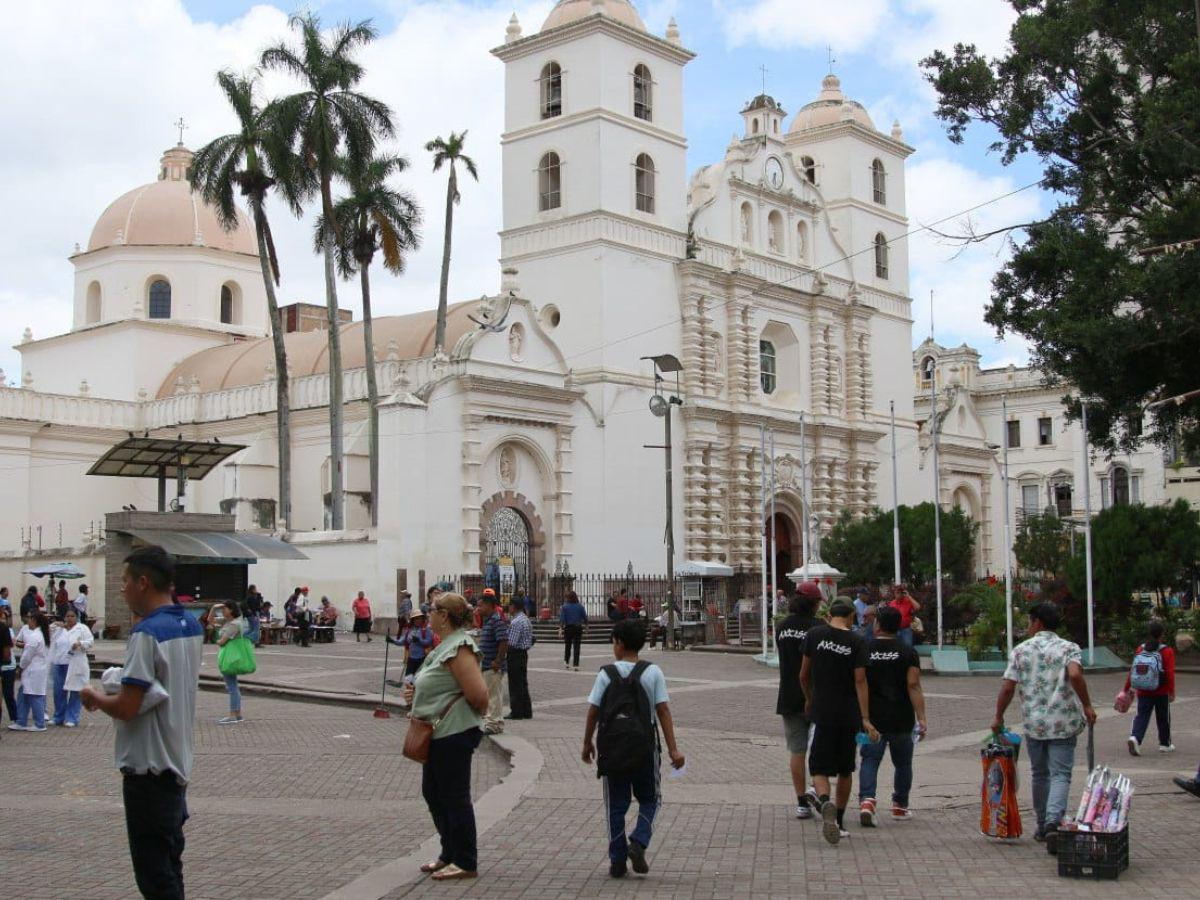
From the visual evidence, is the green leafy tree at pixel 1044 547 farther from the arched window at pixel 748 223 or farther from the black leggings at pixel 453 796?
the black leggings at pixel 453 796

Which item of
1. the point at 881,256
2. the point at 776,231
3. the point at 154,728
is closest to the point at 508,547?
the point at 776,231

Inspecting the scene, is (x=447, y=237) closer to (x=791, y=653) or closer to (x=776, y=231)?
(x=776, y=231)

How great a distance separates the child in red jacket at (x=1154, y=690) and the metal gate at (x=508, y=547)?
87.7 feet

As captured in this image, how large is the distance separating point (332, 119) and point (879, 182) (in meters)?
24.2

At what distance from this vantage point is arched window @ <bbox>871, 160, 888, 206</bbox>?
56625 mm

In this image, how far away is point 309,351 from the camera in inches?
2009

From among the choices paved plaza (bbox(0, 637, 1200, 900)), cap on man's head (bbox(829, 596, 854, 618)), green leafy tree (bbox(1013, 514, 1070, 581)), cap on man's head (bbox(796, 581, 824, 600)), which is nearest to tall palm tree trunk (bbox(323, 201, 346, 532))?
green leafy tree (bbox(1013, 514, 1070, 581))

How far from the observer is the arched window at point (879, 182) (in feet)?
186

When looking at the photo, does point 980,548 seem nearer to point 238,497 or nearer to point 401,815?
point 238,497

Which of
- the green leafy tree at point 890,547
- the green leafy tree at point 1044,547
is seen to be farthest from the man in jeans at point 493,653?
the green leafy tree at point 1044,547

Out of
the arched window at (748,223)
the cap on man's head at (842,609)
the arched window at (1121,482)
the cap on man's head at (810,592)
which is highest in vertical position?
the arched window at (748,223)

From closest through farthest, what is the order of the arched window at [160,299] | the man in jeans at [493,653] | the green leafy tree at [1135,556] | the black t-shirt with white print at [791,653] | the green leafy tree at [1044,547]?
the black t-shirt with white print at [791,653] < the man in jeans at [493,653] < the green leafy tree at [1135,556] < the green leafy tree at [1044,547] < the arched window at [160,299]

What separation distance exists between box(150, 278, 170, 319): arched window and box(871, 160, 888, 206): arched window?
89.5ft

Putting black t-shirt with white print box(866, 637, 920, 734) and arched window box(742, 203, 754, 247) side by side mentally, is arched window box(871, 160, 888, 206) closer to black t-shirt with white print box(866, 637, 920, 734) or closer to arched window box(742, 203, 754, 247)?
arched window box(742, 203, 754, 247)
